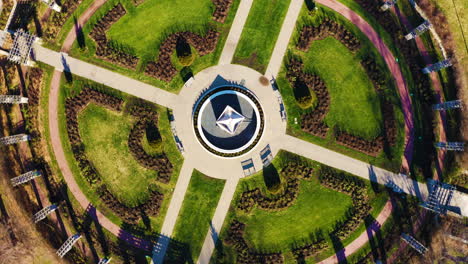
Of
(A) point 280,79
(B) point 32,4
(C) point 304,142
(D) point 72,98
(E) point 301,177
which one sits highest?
(B) point 32,4

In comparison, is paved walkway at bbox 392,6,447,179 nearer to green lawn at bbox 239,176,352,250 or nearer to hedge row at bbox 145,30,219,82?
green lawn at bbox 239,176,352,250

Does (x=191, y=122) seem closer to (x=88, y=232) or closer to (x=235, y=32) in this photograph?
(x=235, y=32)

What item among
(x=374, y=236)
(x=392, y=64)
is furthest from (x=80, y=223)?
(x=392, y=64)

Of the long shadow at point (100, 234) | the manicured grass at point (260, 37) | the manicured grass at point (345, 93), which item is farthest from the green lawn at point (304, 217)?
the long shadow at point (100, 234)

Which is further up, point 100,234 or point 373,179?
point 373,179

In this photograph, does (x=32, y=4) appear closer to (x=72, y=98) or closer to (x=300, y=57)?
(x=72, y=98)

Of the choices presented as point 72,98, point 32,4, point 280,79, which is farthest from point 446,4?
point 32,4

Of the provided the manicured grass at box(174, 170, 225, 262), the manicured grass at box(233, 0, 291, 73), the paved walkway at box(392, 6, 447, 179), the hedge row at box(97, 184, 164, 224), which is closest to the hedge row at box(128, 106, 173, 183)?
the hedge row at box(97, 184, 164, 224)
